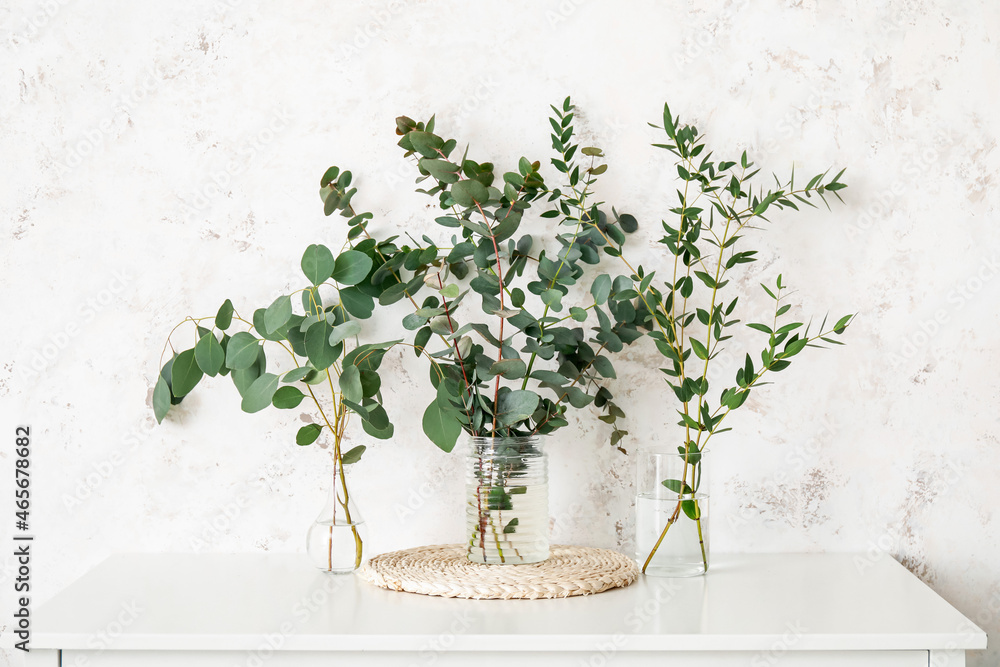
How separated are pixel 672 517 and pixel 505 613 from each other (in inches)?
11.5

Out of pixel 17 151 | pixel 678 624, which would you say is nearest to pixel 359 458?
pixel 678 624

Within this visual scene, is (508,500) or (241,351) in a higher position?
(241,351)

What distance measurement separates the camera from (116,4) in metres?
1.26

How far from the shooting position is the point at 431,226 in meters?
1.24

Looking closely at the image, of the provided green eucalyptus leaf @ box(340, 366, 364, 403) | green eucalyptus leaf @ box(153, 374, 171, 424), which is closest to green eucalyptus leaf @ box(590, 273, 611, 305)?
green eucalyptus leaf @ box(340, 366, 364, 403)

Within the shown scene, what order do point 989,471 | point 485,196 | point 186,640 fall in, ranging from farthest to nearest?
point 989,471, point 485,196, point 186,640

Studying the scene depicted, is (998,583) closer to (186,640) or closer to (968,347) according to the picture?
(968,347)

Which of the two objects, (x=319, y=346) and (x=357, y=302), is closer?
(x=319, y=346)

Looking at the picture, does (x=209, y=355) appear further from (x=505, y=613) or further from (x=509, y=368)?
(x=505, y=613)

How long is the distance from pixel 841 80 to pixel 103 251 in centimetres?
121

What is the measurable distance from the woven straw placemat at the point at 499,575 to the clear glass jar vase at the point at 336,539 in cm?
3

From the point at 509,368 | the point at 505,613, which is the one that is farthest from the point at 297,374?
the point at 505,613

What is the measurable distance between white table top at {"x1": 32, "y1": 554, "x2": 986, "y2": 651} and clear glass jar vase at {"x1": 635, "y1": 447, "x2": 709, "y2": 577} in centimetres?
3

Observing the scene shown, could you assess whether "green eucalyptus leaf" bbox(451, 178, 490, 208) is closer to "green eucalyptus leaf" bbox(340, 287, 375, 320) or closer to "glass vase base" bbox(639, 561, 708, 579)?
"green eucalyptus leaf" bbox(340, 287, 375, 320)
